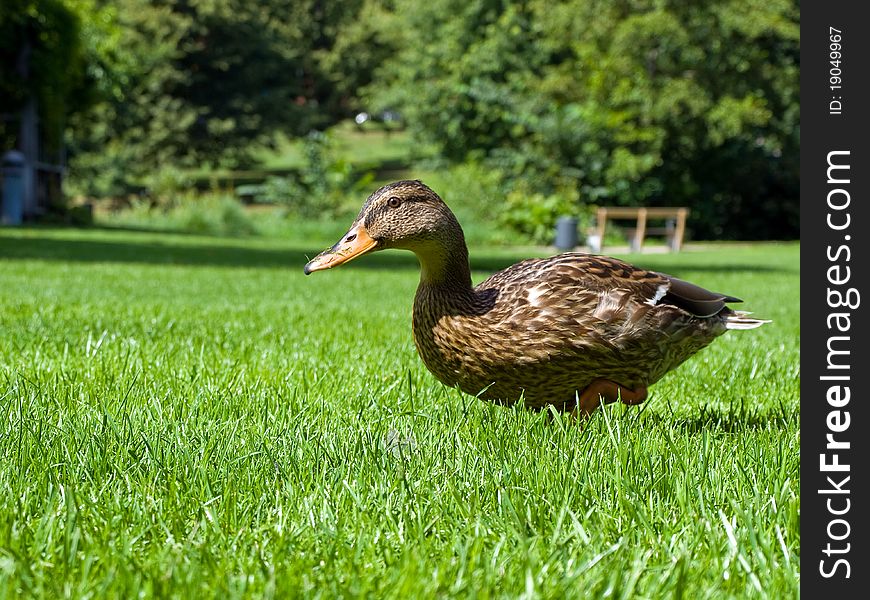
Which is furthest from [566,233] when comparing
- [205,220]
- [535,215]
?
[205,220]

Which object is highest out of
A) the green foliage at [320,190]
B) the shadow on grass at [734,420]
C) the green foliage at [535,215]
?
the green foliage at [320,190]

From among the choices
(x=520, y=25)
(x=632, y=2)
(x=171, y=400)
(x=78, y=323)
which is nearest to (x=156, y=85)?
(x=520, y=25)

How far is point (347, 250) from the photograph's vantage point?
2963 millimetres

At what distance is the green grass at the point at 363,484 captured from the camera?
5.82ft

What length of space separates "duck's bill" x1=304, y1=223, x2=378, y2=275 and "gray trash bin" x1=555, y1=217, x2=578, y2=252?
19.5 m

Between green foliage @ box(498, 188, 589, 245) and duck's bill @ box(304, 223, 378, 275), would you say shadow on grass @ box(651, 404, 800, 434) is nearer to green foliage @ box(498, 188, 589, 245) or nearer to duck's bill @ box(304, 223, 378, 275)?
duck's bill @ box(304, 223, 378, 275)

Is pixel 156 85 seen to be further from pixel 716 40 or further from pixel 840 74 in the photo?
pixel 840 74

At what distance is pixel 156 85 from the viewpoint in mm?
41594

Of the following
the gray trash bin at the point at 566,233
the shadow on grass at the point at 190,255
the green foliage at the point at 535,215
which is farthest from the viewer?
the green foliage at the point at 535,215

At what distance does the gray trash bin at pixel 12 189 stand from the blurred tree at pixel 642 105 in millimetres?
14114

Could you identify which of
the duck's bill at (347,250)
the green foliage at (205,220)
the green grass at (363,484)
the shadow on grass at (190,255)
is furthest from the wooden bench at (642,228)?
the duck's bill at (347,250)

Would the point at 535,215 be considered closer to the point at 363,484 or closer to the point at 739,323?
the point at 739,323

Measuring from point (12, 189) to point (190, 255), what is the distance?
34.5 ft

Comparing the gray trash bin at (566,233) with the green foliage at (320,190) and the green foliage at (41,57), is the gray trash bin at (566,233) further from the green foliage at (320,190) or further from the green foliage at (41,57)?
the green foliage at (41,57)
